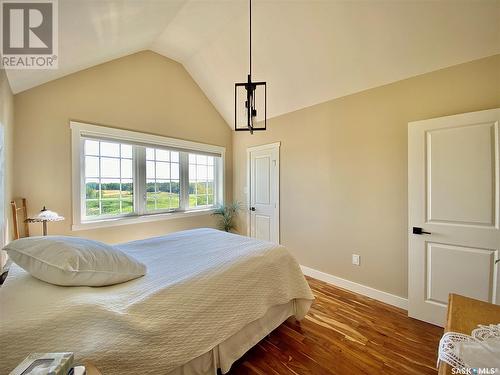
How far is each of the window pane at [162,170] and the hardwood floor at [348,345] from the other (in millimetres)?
2589

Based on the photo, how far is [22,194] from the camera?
2.07 metres

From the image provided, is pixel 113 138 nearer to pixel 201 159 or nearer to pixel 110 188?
pixel 110 188

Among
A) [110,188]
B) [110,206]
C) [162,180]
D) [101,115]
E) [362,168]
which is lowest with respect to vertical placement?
[110,206]

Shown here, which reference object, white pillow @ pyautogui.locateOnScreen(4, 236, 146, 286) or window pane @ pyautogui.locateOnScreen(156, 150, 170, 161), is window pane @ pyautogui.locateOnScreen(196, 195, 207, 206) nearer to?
window pane @ pyautogui.locateOnScreen(156, 150, 170, 161)

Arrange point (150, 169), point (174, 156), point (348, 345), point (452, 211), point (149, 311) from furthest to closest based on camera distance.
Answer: point (174, 156)
point (150, 169)
point (452, 211)
point (348, 345)
point (149, 311)

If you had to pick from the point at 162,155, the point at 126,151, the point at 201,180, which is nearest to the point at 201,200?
the point at 201,180

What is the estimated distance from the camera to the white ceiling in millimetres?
1701

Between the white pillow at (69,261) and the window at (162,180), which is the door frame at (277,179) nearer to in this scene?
the window at (162,180)

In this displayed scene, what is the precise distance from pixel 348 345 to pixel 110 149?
336 cm

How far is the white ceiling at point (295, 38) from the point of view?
1701 millimetres

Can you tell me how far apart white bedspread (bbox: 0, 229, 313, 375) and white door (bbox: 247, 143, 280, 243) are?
6.07 feet

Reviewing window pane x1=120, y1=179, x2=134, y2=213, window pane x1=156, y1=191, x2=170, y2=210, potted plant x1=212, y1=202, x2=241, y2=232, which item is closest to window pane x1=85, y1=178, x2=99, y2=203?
window pane x1=120, y1=179, x2=134, y2=213

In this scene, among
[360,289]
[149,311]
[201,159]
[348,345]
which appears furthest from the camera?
[201,159]

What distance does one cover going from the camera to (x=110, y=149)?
2.71m
